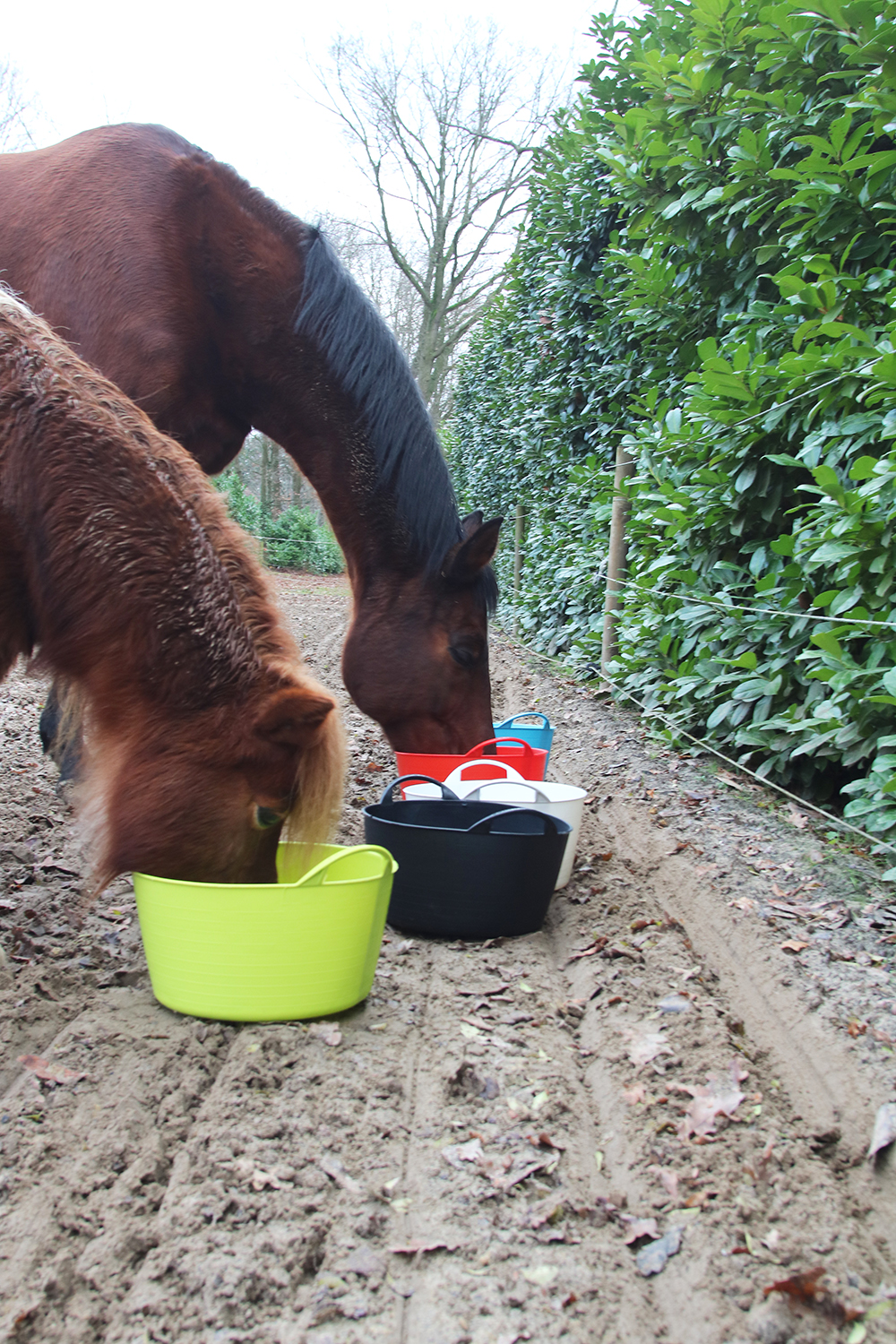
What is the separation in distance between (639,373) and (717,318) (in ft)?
5.49

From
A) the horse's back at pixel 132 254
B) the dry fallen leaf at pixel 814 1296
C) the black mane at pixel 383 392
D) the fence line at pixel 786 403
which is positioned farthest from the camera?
the black mane at pixel 383 392

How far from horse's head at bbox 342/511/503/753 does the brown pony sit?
1.71 metres

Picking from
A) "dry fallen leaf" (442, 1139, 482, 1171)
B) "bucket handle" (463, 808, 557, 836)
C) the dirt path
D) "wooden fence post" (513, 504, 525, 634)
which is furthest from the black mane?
"wooden fence post" (513, 504, 525, 634)

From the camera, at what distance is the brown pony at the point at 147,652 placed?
204cm

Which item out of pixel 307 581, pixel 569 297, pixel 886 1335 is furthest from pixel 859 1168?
pixel 307 581

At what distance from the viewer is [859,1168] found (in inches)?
62.8

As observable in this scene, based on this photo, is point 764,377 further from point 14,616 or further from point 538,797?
point 14,616

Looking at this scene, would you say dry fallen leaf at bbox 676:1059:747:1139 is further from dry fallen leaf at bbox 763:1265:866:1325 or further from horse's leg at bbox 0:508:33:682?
horse's leg at bbox 0:508:33:682

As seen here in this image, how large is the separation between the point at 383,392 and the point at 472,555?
79 cm

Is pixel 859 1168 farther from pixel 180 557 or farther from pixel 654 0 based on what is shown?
pixel 654 0

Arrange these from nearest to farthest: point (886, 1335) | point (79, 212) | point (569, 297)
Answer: point (886, 1335) < point (79, 212) < point (569, 297)

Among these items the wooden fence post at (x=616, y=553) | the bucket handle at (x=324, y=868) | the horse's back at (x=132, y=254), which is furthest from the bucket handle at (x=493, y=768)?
the wooden fence post at (x=616, y=553)

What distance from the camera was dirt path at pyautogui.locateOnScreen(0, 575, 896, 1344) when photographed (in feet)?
4.29

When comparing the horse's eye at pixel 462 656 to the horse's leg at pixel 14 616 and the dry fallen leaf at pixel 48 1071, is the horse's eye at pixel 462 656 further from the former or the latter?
the dry fallen leaf at pixel 48 1071
